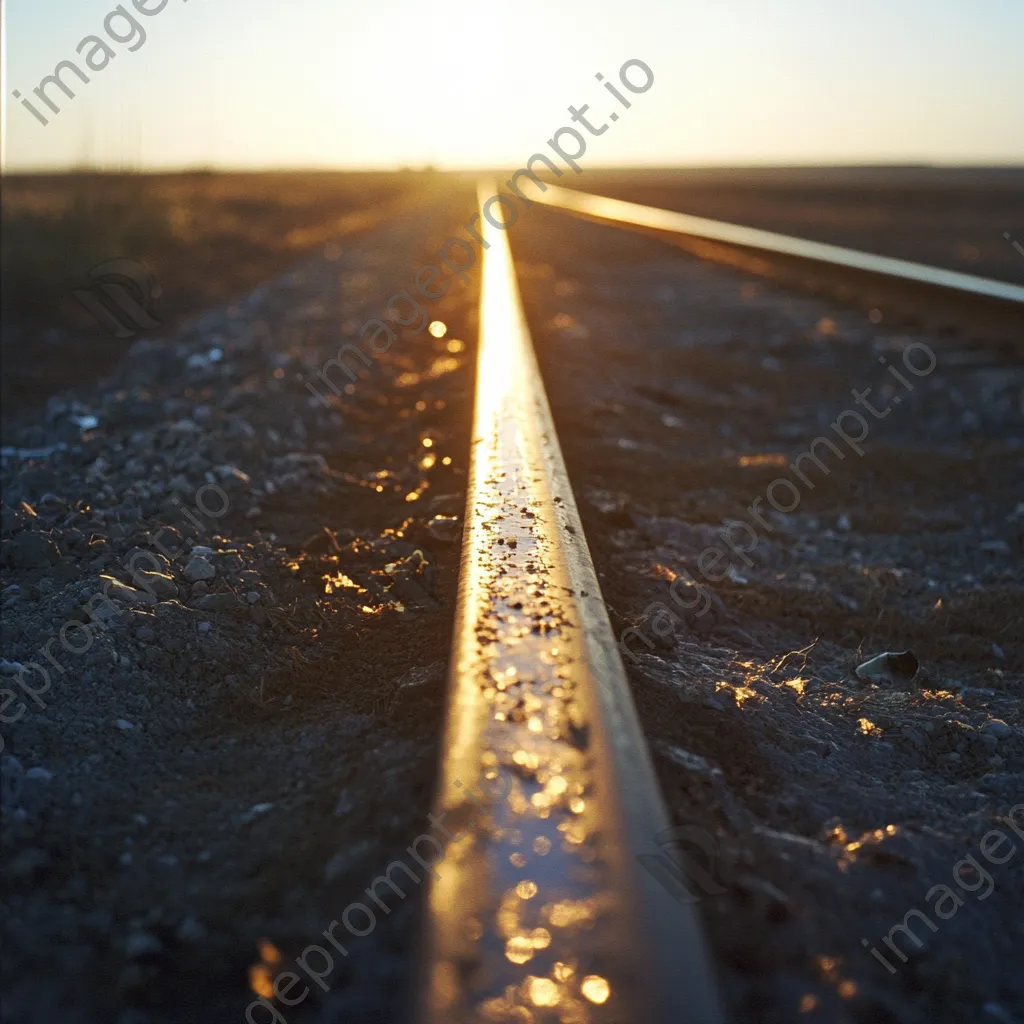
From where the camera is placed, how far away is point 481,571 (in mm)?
2020

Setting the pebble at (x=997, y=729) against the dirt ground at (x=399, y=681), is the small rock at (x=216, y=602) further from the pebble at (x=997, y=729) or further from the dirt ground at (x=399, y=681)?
the pebble at (x=997, y=729)

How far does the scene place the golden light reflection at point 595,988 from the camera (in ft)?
3.41

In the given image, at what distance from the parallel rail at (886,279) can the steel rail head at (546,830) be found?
16.1ft

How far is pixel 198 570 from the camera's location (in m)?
2.40

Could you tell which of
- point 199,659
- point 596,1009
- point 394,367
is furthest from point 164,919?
point 394,367

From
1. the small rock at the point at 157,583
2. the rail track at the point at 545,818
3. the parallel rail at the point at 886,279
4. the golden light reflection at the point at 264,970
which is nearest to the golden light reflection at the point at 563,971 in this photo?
the rail track at the point at 545,818

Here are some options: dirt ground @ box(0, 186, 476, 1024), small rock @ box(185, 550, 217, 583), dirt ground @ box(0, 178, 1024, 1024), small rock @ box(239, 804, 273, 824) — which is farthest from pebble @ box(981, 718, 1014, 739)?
small rock @ box(185, 550, 217, 583)

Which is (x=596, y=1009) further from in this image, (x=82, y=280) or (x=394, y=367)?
(x=82, y=280)

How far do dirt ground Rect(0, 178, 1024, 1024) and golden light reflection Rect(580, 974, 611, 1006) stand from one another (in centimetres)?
22

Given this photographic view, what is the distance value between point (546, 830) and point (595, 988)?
237 millimetres

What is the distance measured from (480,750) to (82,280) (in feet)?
29.8

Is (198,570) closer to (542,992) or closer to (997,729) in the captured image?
(542,992)

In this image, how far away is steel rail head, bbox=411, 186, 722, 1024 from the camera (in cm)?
105

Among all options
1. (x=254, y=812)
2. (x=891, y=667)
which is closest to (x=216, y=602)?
(x=254, y=812)
